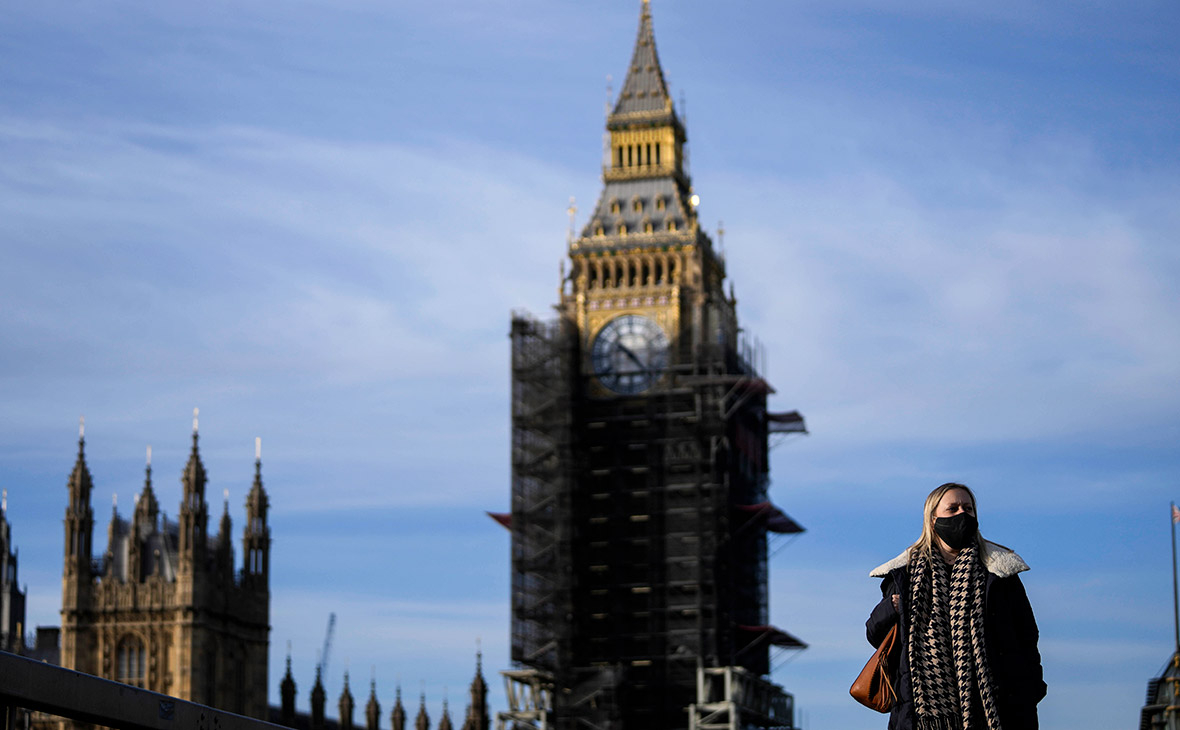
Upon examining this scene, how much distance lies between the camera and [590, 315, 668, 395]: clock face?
4528 inches

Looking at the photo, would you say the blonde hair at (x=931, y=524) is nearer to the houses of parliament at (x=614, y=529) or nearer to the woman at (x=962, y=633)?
the woman at (x=962, y=633)

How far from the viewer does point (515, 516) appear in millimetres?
111500

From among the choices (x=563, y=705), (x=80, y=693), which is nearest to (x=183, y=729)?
(x=80, y=693)

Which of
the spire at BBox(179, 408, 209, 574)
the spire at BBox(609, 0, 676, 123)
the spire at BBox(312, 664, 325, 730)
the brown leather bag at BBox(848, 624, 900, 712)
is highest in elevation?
the spire at BBox(609, 0, 676, 123)

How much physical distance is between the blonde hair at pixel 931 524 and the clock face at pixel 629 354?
101 metres

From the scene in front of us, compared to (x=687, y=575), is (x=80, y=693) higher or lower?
lower

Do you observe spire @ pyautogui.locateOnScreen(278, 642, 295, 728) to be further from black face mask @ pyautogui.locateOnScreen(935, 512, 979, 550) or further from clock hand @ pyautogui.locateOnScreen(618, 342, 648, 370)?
black face mask @ pyautogui.locateOnScreen(935, 512, 979, 550)

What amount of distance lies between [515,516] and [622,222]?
1843 centimetres

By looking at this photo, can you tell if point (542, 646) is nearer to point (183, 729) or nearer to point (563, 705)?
point (563, 705)

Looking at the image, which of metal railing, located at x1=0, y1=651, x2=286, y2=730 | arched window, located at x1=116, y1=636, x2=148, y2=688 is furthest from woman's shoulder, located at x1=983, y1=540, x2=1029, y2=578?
arched window, located at x1=116, y1=636, x2=148, y2=688

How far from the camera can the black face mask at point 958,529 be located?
1313 cm

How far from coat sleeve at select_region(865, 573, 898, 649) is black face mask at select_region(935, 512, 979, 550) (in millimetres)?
439

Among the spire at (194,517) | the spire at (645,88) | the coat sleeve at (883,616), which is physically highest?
the spire at (645,88)

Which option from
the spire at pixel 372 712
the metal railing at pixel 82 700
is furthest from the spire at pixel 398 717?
the metal railing at pixel 82 700
